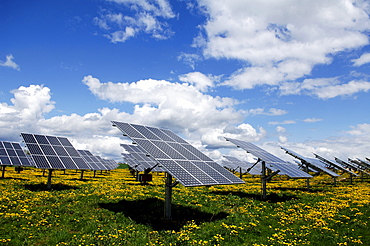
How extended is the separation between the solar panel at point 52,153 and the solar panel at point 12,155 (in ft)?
28.2

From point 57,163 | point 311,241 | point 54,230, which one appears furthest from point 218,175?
point 57,163

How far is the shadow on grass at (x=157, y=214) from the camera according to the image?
13.6m

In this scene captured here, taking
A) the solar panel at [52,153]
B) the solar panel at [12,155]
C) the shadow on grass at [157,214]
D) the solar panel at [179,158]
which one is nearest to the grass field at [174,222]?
the shadow on grass at [157,214]

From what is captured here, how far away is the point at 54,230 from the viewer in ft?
40.0

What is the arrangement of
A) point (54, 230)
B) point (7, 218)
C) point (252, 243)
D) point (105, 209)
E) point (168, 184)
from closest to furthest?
point (252, 243), point (54, 230), point (7, 218), point (168, 184), point (105, 209)

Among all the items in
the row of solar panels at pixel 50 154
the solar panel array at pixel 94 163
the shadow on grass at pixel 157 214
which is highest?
the row of solar panels at pixel 50 154

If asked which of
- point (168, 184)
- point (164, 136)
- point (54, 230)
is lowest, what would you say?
point (54, 230)

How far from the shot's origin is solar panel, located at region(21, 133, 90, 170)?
24.5 meters

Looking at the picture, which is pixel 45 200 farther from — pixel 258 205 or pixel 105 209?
pixel 258 205

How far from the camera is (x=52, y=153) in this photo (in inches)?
1062

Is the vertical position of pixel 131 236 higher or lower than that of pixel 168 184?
lower

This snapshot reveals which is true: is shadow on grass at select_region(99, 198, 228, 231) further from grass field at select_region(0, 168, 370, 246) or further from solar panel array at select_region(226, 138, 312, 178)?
solar panel array at select_region(226, 138, 312, 178)

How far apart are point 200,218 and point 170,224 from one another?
2338mm

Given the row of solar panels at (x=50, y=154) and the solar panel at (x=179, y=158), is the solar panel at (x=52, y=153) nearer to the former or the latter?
the row of solar panels at (x=50, y=154)
